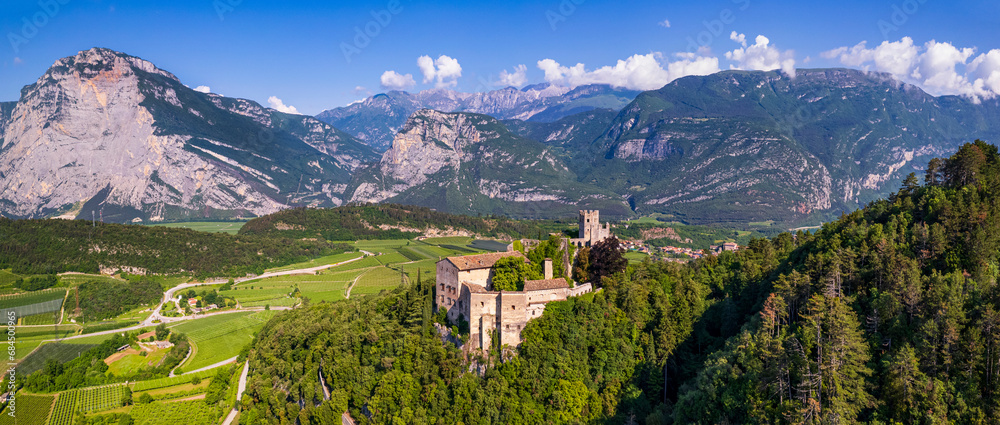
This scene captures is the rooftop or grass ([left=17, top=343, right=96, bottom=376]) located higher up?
the rooftop

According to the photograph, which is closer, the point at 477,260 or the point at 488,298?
the point at 488,298

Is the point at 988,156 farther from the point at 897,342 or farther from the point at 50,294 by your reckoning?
the point at 50,294

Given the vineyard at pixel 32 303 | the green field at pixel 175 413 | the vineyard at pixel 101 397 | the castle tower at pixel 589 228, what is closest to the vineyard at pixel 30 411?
the vineyard at pixel 101 397

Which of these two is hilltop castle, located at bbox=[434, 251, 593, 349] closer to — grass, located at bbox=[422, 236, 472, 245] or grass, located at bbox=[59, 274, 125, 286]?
grass, located at bbox=[59, 274, 125, 286]

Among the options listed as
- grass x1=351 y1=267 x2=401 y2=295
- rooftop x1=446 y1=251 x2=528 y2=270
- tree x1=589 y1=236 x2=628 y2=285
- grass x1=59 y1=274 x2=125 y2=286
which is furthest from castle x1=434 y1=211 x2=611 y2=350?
grass x1=59 y1=274 x2=125 y2=286

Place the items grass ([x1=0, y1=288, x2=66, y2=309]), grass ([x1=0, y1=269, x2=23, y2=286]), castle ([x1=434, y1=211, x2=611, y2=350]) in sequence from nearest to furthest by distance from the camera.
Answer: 1. castle ([x1=434, y1=211, x2=611, y2=350])
2. grass ([x1=0, y1=288, x2=66, y2=309])
3. grass ([x1=0, y1=269, x2=23, y2=286])

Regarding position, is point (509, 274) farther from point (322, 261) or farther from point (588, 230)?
point (322, 261)

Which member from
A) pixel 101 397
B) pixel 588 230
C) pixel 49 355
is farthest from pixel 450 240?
pixel 588 230
